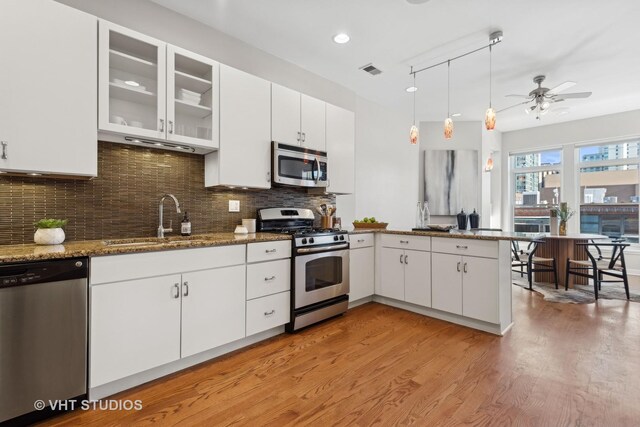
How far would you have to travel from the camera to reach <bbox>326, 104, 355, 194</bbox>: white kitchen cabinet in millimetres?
3717

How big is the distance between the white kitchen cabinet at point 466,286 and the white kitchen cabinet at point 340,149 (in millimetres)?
1372

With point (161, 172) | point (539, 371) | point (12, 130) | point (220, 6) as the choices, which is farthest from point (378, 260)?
point (12, 130)

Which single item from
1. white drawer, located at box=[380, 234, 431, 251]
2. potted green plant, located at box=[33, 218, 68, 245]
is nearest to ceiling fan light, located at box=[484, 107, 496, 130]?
white drawer, located at box=[380, 234, 431, 251]

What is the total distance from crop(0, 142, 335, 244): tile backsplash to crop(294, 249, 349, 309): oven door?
87cm

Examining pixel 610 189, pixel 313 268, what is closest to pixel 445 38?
pixel 313 268

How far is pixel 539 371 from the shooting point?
2.18 meters

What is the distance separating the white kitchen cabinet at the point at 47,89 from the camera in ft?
5.81

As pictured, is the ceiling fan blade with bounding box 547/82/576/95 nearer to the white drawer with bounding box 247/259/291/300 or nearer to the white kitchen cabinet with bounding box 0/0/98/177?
the white drawer with bounding box 247/259/291/300

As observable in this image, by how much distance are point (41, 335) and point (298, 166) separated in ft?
7.79

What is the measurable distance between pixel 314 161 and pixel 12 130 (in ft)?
7.81

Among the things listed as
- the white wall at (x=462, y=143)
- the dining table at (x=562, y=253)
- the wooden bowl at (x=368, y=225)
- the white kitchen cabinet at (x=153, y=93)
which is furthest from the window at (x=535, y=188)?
the white kitchen cabinet at (x=153, y=93)

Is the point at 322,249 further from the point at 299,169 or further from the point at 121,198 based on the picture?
the point at 121,198

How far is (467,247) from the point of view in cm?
299

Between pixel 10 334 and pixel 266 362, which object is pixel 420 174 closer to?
pixel 266 362
